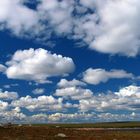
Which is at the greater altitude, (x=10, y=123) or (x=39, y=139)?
(x=10, y=123)

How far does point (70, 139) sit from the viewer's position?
66.2m

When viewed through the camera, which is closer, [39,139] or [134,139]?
[39,139]

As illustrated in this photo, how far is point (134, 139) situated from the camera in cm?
7331

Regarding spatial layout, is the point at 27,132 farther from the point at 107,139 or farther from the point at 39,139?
the point at 107,139

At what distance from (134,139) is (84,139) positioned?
37.5 ft

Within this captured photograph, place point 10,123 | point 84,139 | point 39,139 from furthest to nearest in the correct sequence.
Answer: point 10,123 → point 84,139 → point 39,139

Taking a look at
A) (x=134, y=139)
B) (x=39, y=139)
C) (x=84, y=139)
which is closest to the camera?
(x=39, y=139)

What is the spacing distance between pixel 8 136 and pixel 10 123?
30.5 metres

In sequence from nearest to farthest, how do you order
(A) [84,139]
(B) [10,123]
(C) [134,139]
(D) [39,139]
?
(D) [39,139], (A) [84,139], (C) [134,139], (B) [10,123]

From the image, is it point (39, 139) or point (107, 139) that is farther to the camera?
point (107, 139)

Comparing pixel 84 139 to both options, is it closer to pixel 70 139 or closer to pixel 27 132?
pixel 70 139

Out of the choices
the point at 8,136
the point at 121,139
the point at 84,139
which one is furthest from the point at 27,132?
the point at 121,139

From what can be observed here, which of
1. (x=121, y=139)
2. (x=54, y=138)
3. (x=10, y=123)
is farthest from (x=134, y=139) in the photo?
(x=10, y=123)

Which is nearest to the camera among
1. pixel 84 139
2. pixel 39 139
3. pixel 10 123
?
pixel 39 139
